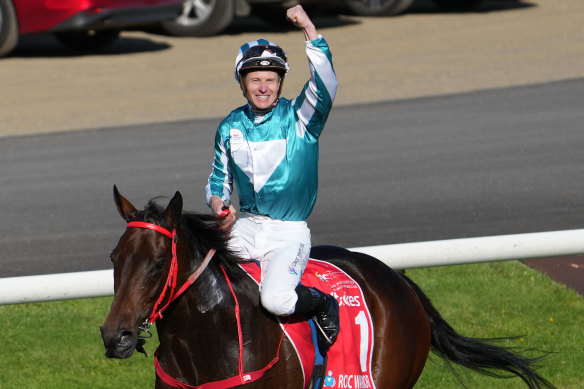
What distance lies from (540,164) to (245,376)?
8277 mm

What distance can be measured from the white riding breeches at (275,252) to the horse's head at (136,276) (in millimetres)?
622

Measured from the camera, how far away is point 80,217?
1170cm

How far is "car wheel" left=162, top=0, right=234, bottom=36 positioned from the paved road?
15.0ft

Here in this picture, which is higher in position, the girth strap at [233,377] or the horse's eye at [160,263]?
the horse's eye at [160,263]

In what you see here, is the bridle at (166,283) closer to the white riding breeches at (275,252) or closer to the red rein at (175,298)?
the red rein at (175,298)

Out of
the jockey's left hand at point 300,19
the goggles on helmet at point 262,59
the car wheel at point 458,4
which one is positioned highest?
the jockey's left hand at point 300,19

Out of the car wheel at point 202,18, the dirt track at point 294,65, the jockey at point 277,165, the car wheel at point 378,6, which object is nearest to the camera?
the jockey at point 277,165

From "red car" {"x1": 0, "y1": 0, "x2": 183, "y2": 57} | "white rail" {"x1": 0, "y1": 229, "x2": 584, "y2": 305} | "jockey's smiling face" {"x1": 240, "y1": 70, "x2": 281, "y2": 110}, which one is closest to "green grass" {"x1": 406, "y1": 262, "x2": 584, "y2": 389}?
"white rail" {"x1": 0, "y1": 229, "x2": 584, "y2": 305}

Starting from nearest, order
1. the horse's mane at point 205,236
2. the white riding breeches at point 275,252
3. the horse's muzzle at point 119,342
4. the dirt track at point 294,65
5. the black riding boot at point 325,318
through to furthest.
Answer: the horse's muzzle at point 119,342 < the horse's mane at point 205,236 < the white riding breeches at point 275,252 < the black riding boot at point 325,318 < the dirt track at point 294,65

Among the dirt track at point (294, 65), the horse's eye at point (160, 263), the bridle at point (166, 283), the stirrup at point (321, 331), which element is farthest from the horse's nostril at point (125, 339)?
the dirt track at point (294, 65)

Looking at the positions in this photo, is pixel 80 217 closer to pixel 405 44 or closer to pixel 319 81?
pixel 319 81

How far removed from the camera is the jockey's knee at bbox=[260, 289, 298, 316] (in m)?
5.54

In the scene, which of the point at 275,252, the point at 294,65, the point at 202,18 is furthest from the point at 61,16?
the point at 275,252

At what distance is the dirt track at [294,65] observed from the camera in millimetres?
16062
